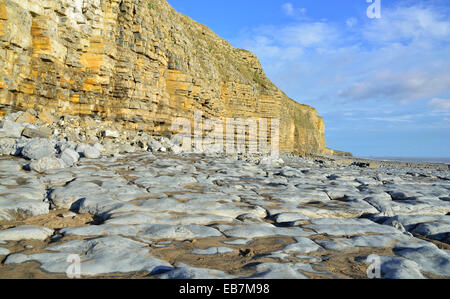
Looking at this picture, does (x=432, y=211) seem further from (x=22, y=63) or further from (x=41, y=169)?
(x=22, y=63)

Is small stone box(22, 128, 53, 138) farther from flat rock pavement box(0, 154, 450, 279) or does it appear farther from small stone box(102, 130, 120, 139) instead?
flat rock pavement box(0, 154, 450, 279)

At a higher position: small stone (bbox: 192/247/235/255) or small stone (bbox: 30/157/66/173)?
small stone (bbox: 30/157/66/173)

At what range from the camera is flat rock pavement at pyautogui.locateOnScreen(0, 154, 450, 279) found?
1.87 metres

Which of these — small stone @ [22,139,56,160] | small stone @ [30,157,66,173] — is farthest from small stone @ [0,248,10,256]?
small stone @ [22,139,56,160]

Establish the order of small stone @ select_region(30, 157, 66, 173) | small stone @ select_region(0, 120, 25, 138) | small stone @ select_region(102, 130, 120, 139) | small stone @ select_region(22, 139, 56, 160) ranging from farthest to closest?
small stone @ select_region(102, 130, 120, 139), small stone @ select_region(0, 120, 25, 138), small stone @ select_region(22, 139, 56, 160), small stone @ select_region(30, 157, 66, 173)

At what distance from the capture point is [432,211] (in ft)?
12.5

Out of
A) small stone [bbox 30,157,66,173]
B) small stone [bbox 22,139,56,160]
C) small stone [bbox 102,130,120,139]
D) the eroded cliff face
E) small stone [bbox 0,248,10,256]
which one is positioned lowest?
small stone [bbox 0,248,10,256]

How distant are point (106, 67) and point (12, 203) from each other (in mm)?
8772

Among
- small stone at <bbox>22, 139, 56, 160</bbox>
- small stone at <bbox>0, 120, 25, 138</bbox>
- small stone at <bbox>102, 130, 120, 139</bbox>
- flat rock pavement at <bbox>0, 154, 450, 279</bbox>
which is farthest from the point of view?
small stone at <bbox>102, 130, 120, 139</bbox>

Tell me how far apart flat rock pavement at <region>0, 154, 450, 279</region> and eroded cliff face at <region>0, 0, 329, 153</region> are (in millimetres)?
4890

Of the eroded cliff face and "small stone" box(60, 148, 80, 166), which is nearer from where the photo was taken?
"small stone" box(60, 148, 80, 166)

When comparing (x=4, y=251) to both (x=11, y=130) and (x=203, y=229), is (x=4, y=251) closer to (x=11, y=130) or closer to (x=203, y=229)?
(x=203, y=229)

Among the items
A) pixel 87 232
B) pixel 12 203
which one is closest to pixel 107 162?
pixel 12 203

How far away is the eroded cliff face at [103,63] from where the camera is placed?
812cm
